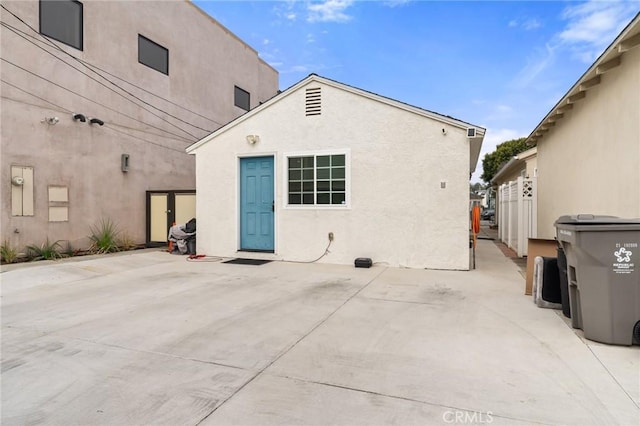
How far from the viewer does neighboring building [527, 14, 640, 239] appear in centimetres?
471

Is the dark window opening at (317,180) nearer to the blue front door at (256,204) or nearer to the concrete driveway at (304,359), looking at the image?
the blue front door at (256,204)

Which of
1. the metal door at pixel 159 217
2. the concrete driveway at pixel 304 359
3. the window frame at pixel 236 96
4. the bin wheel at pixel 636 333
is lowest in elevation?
the concrete driveway at pixel 304 359

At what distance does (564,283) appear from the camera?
4320mm

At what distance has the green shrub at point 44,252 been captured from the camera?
8.90m

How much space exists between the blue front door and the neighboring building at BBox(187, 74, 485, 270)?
3cm

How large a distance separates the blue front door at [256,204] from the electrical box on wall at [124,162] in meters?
4.47

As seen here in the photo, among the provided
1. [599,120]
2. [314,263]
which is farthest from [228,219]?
[599,120]

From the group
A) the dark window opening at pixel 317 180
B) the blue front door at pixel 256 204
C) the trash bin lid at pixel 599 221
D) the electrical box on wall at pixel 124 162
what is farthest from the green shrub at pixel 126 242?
the trash bin lid at pixel 599 221

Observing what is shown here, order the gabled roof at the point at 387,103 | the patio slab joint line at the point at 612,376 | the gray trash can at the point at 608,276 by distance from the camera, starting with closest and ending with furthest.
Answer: the patio slab joint line at the point at 612,376 → the gray trash can at the point at 608,276 → the gabled roof at the point at 387,103

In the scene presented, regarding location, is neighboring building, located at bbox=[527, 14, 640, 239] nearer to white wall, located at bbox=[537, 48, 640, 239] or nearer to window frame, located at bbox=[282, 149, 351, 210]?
white wall, located at bbox=[537, 48, 640, 239]

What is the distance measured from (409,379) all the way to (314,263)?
228 inches

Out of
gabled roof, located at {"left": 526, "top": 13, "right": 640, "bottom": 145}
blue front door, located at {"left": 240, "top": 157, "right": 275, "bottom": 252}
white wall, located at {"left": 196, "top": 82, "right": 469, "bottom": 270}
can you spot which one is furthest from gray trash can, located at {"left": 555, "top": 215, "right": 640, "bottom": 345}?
blue front door, located at {"left": 240, "top": 157, "right": 275, "bottom": 252}

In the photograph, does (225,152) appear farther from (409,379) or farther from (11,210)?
(409,379)

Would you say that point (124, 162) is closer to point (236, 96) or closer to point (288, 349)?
point (236, 96)
